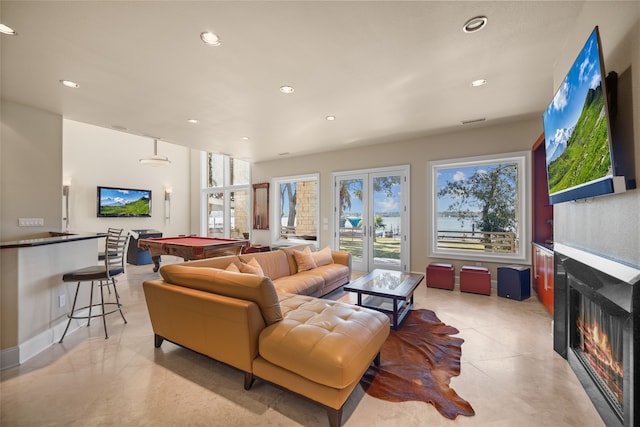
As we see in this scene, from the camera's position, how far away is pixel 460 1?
1.83 metres

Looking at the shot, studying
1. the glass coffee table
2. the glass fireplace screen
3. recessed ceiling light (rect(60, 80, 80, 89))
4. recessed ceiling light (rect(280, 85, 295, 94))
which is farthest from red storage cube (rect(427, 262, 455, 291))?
recessed ceiling light (rect(60, 80, 80, 89))

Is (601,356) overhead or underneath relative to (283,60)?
underneath

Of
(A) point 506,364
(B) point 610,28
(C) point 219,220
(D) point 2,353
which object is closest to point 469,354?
(A) point 506,364

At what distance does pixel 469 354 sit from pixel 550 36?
2.84 metres

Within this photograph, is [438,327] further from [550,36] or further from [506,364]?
[550,36]

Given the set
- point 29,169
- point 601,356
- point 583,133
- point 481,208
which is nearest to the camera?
point 583,133

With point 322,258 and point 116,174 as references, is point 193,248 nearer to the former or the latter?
point 322,258

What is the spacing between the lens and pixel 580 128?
1.72 m

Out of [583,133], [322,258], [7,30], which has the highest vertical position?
[7,30]

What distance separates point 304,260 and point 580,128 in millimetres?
3251

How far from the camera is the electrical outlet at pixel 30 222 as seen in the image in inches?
131

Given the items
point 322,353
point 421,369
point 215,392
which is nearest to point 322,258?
point 421,369

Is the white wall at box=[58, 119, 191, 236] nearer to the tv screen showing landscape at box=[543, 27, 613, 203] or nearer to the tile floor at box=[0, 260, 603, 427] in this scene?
the tile floor at box=[0, 260, 603, 427]

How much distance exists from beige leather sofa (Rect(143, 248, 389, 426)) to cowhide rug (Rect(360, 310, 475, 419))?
32 cm
